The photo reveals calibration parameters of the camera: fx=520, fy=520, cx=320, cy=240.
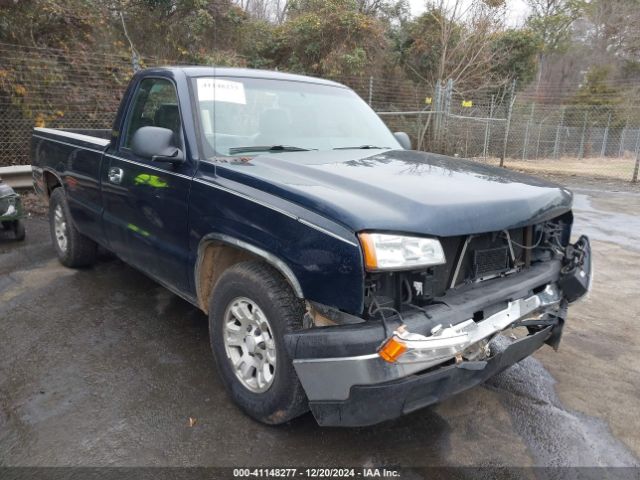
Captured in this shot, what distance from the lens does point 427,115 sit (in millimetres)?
15312

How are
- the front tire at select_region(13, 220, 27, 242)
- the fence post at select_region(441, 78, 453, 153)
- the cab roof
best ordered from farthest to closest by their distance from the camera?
the fence post at select_region(441, 78, 453, 153) < the front tire at select_region(13, 220, 27, 242) < the cab roof

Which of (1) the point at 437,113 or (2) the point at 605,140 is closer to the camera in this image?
(1) the point at 437,113

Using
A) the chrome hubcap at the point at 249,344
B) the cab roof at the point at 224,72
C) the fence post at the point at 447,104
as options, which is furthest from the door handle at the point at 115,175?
the fence post at the point at 447,104

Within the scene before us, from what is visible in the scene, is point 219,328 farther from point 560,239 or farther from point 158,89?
point 560,239

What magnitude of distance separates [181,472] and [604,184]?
13179mm

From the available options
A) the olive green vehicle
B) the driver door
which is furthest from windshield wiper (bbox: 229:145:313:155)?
the olive green vehicle

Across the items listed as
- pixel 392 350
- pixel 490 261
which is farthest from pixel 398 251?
pixel 490 261

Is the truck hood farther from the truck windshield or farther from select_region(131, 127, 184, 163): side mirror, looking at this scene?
select_region(131, 127, 184, 163): side mirror

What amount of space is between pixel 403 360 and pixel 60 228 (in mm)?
4346

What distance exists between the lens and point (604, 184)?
12.9 metres

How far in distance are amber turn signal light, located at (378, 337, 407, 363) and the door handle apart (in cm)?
254

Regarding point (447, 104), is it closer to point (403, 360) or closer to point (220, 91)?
point (220, 91)

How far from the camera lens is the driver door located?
3.18 meters

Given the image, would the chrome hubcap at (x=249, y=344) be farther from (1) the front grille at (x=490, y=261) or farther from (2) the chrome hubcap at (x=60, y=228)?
(2) the chrome hubcap at (x=60, y=228)
